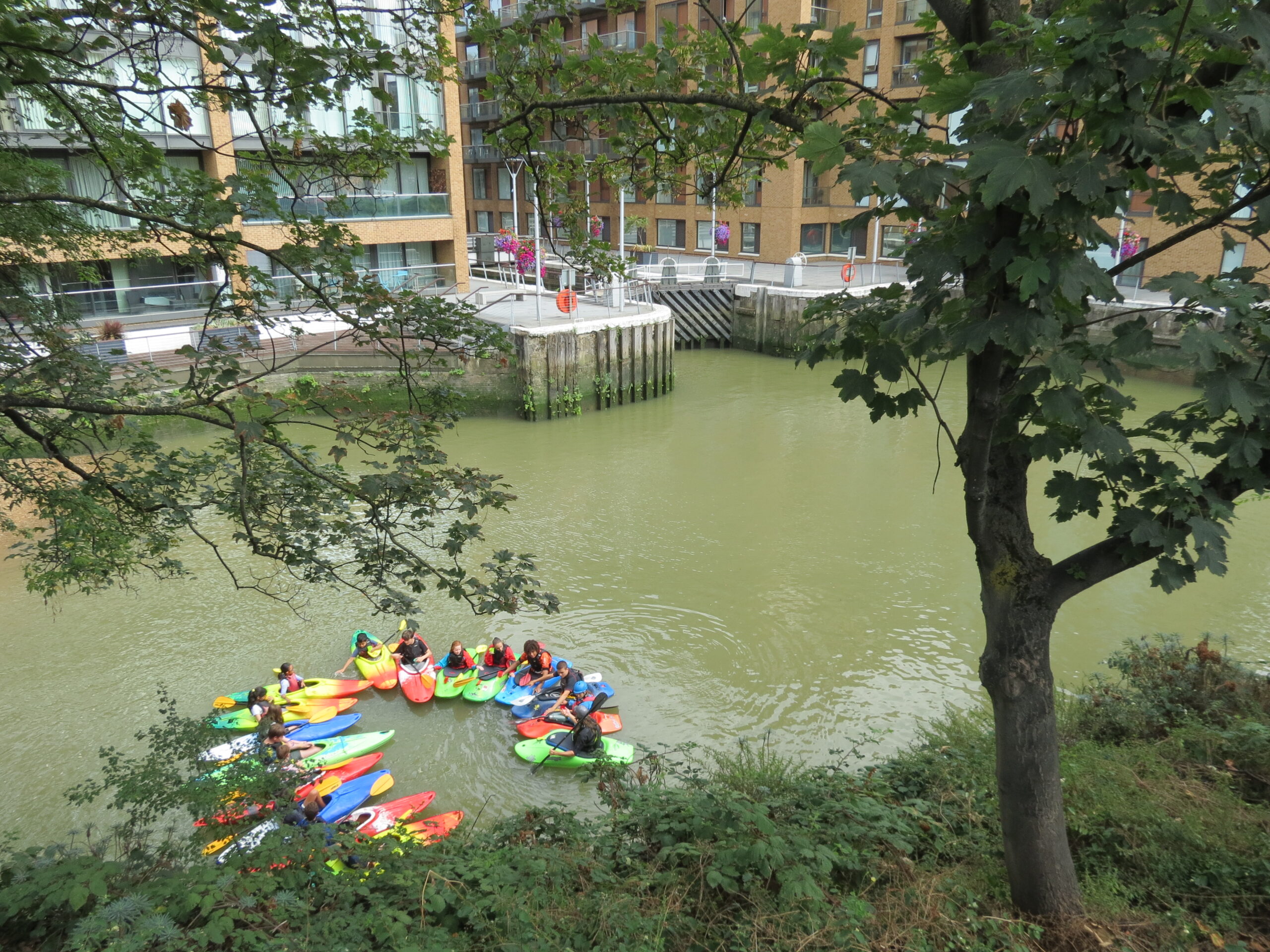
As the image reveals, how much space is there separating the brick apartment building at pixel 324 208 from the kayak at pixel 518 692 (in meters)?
9.61

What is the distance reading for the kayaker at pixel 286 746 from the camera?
305 inches

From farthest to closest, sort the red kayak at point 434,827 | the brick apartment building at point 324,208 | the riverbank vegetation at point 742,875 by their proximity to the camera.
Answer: the brick apartment building at point 324,208, the red kayak at point 434,827, the riverbank vegetation at point 742,875

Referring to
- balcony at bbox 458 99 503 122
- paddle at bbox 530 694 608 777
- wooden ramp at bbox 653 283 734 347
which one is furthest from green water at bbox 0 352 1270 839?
balcony at bbox 458 99 503 122

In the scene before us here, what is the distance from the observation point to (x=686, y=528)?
13.4 meters

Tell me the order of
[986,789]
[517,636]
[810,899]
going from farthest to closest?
[517,636] < [986,789] < [810,899]

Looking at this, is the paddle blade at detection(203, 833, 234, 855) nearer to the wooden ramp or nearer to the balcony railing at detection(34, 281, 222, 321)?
the balcony railing at detection(34, 281, 222, 321)

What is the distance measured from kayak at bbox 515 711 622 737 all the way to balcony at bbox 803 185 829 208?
90.7 feet

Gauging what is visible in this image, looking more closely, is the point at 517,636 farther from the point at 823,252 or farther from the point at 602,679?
the point at 823,252

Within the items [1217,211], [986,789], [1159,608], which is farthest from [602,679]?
[1217,211]

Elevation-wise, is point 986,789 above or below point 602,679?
above

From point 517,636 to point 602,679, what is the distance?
155 centimetres

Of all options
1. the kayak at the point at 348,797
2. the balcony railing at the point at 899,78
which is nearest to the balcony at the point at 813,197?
the balcony railing at the point at 899,78

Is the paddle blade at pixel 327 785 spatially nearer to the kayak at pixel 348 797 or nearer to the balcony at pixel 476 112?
the kayak at pixel 348 797

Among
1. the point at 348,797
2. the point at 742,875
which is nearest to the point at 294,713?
the point at 348,797
